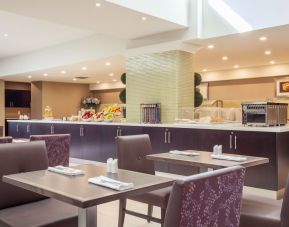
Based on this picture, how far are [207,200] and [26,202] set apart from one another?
1646 mm

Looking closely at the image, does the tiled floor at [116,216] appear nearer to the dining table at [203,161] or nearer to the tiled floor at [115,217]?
the tiled floor at [115,217]

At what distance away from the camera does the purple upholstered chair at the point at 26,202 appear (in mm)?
2230

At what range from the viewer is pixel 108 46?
7871 mm

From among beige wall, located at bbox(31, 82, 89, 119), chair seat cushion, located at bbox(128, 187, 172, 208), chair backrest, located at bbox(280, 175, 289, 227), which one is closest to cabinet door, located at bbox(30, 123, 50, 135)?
beige wall, located at bbox(31, 82, 89, 119)

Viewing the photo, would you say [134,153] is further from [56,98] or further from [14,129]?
[56,98]

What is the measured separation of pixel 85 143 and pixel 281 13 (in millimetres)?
4580

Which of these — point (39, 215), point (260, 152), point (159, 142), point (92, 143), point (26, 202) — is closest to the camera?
point (39, 215)

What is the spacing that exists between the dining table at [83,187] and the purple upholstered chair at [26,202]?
239 mm

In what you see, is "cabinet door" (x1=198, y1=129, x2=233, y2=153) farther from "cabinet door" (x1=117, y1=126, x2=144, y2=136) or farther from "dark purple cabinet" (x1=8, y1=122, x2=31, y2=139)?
"dark purple cabinet" (x1=8, y1=122, x2=31, y2=139)

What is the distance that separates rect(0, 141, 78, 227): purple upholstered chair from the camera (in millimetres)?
2230

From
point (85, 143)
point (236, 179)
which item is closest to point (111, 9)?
point (85, 143)

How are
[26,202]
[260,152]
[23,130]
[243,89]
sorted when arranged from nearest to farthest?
[26,202] < [260,152] < [23,130] < [243,89]

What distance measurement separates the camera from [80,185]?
2062 mm

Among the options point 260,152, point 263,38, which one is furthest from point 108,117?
point 260,152
